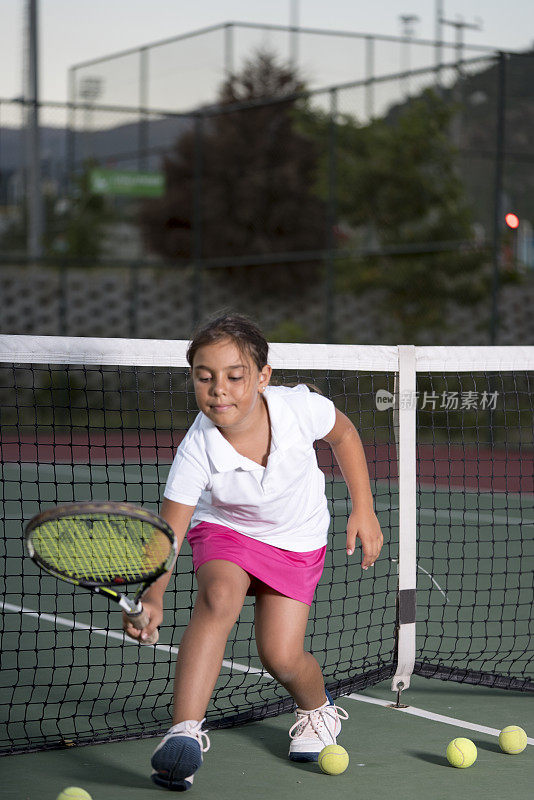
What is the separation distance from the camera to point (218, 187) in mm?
19828

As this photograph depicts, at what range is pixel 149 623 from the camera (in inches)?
109

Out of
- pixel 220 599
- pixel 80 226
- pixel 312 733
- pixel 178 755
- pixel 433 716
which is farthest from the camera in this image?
pixel 80 226

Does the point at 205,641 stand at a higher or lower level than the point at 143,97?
lower

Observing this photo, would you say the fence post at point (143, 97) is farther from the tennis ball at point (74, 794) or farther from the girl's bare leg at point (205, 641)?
the tennis ball at point (74, 794)

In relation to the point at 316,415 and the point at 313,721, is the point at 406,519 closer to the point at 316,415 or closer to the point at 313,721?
the point at 316,415

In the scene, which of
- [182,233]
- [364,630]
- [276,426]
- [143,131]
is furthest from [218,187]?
[276,426]

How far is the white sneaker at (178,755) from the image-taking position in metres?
2.88

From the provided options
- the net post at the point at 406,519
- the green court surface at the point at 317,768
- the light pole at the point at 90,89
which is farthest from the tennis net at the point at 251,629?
the light pole at the point at 90,89

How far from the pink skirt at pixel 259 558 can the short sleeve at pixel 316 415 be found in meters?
0.34

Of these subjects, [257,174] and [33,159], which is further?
[257,174]

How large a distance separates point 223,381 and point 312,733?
1042 mm

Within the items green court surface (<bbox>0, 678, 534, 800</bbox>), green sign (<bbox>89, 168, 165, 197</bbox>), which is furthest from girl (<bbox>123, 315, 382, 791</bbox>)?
green sign (<bbox>89, 168, 165, 197</bbox>)

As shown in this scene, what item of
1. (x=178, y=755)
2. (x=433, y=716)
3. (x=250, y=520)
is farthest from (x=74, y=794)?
(x=433, y=716)

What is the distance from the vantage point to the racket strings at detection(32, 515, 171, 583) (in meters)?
2.65
